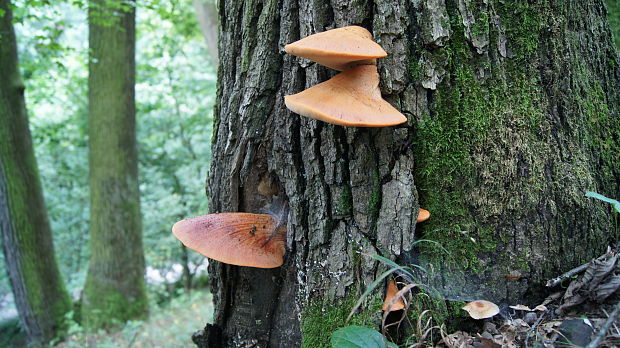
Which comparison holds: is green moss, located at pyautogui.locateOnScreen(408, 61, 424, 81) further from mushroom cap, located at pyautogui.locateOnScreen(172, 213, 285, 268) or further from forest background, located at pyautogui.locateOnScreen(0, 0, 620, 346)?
forest background, located at pyautogui.locateOnScreen(0, 0, 620, 346)

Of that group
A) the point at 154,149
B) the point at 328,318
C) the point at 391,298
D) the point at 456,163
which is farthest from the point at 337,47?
the point at 154,149

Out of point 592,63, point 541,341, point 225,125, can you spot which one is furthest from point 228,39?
point 541,341

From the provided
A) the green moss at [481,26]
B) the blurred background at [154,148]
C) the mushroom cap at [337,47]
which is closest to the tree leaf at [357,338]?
the mushroom cap at [337,47]

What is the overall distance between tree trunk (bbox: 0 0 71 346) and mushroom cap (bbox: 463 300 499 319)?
921cm

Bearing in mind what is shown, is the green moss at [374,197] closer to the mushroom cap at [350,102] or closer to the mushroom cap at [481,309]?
the mushroom cap at [350,102]

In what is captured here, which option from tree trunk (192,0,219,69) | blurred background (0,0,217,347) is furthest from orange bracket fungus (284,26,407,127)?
blurred background (0,0,217,347)

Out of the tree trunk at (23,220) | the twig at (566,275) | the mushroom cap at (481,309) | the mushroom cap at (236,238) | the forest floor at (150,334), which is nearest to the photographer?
the mushroom cap at (481,309)

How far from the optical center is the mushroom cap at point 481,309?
1.84 meters

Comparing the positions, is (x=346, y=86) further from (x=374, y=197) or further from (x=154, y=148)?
(x=154, y=148)

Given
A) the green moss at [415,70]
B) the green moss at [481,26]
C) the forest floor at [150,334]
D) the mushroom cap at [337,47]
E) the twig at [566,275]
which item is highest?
the green moss at [481,26]

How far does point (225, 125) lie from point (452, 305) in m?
1.59

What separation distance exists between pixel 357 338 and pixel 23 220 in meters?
9.03

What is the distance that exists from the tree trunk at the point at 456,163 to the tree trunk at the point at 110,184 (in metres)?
7.86

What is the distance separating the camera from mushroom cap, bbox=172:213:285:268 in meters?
2.09
